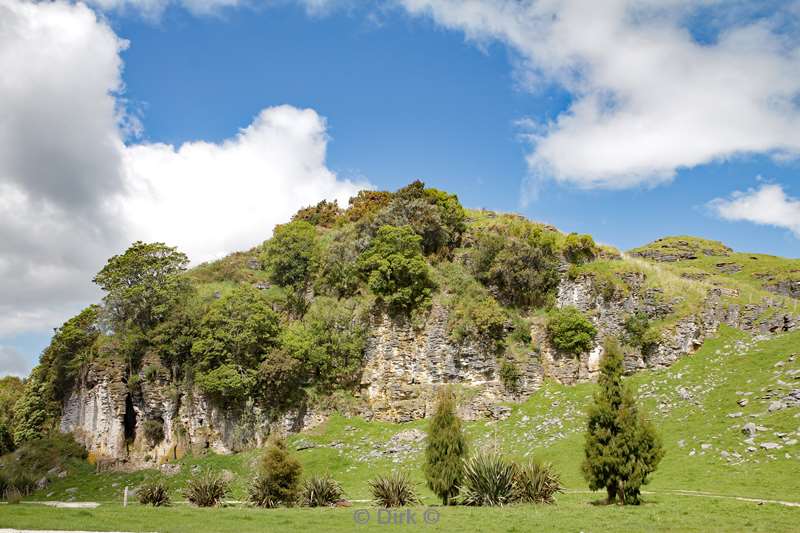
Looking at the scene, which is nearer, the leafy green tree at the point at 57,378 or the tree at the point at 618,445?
the tree at the point at 618,445

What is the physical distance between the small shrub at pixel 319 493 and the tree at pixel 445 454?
14.1 ft

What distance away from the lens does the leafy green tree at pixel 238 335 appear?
135 feet

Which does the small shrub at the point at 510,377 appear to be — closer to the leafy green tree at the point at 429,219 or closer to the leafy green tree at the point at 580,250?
the leafy green tree at the point at 580,250

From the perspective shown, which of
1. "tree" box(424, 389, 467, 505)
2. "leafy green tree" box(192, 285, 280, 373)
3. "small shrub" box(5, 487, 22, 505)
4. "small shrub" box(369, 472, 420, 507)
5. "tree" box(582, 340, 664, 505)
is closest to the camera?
"tree" box(582, 340, 664, 505)

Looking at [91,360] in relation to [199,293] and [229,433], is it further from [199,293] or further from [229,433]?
[229,433]

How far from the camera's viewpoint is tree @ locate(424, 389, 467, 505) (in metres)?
22.7

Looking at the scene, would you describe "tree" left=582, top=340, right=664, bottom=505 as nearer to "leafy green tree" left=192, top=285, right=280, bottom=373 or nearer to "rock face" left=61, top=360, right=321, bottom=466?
"rock face" left=61, top=360, right=321, bottom=466

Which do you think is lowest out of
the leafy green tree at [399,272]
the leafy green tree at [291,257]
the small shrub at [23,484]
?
the small shrub at [23,484]

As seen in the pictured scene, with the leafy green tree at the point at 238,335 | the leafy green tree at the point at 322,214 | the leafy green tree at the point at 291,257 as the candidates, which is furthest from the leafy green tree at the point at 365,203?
the leafy green tree at the point at 238,335

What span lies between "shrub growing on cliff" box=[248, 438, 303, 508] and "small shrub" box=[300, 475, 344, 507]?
39cm

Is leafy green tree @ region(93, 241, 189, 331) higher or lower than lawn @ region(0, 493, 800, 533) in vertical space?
higher

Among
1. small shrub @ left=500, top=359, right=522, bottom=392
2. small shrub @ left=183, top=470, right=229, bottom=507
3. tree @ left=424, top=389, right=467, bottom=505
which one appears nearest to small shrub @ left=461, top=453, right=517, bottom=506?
tree @ left=424, top=389, right=467, bottom=505

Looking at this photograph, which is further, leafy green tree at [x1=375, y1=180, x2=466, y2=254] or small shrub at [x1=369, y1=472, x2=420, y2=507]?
leafy green tree at [x1=375, y1=180, x2=466, y2=254]

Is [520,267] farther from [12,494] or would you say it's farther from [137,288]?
[12,494]
